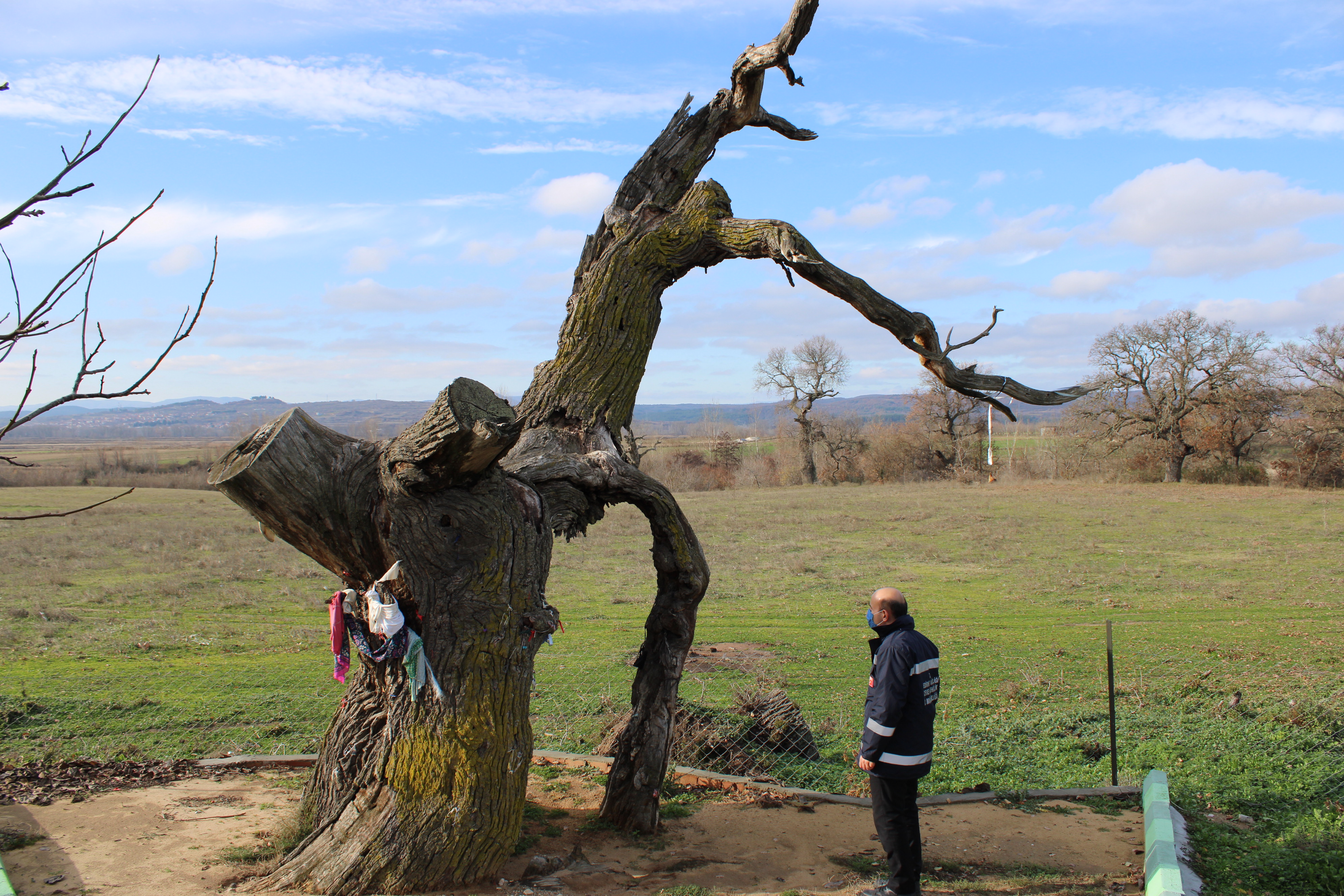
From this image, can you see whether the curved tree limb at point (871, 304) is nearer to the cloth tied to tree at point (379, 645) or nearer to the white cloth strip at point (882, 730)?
the white cloth strip at point (882, 730)

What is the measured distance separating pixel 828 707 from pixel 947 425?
46570 mm

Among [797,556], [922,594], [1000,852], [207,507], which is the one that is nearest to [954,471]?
[797,556]

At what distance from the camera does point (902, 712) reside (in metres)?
4.68

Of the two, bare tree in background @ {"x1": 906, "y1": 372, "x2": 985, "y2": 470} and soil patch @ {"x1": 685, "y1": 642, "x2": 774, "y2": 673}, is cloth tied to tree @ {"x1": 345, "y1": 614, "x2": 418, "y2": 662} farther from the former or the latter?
bare tree in background @ {"x1": 906, "y1": 372, "x2": 985, "y2": 470}

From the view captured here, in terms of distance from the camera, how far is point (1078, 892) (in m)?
4.81

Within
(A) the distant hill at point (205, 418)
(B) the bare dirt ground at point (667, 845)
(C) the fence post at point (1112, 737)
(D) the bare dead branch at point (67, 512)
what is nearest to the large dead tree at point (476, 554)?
(B) the bare dirt ground at point (667, 845)

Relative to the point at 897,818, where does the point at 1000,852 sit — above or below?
below

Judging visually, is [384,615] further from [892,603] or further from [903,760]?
[903,760]

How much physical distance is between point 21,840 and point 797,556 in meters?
19.9

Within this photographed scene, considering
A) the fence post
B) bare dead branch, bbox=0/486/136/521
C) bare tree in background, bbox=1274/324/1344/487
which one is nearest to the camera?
bare dead branch, bbox=0/486/136/521

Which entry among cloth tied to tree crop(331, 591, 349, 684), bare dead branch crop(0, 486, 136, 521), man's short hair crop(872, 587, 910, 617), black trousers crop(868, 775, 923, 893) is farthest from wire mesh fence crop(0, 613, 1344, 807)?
bare dead branch crop(0, 486, 136, 521)

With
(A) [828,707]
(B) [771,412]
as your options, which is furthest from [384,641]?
(B) [771,412]

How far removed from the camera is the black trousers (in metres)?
4.67

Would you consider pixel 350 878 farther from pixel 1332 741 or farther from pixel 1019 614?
pixel 1019 614
